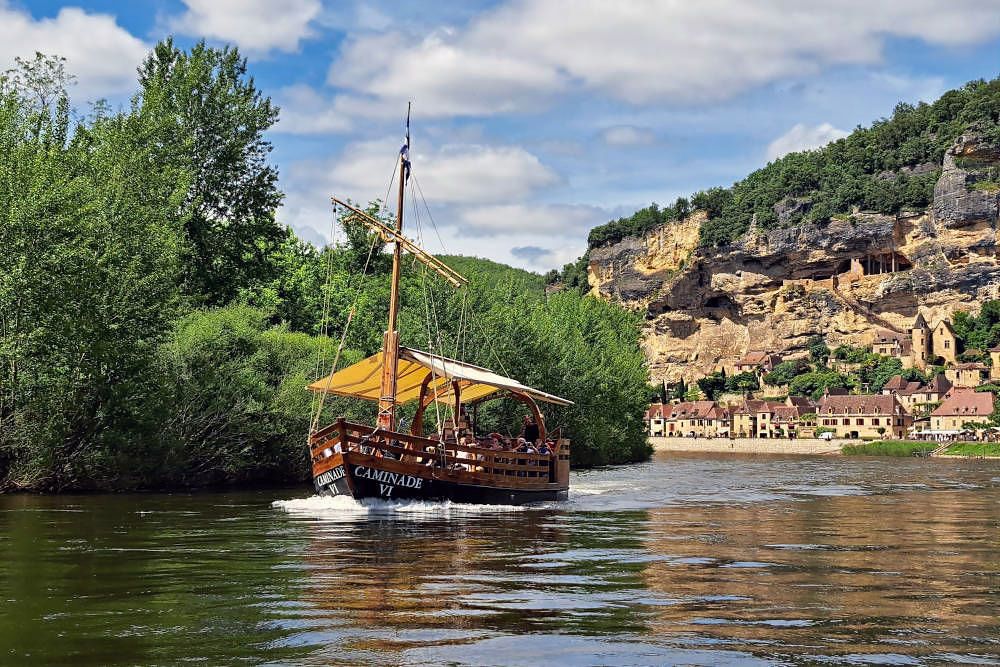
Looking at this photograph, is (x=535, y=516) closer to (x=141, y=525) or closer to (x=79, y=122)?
(x=141, y=525)

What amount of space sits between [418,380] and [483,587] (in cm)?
2169

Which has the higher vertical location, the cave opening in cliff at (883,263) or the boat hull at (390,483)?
the cave opening in cliff at (883,263)

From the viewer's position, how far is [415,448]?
30.1 m

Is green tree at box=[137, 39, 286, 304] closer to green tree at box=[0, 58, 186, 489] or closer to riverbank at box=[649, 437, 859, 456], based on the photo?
green tree at box=[0, 58, 186, 489]

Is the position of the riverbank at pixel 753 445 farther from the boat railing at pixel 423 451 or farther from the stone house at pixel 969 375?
the boat railing at pixel 423 451

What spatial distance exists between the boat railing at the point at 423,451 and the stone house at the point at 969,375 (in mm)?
141326

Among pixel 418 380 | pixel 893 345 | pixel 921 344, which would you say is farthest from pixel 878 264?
pixel 418 380

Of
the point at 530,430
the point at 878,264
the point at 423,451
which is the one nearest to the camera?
the point at 423,451

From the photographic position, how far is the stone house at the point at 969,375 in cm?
15875

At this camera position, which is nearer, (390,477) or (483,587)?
(483,587)

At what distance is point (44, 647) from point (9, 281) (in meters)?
21.5

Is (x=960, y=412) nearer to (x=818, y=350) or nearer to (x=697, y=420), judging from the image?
(x=697, y=420)

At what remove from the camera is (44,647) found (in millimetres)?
10578

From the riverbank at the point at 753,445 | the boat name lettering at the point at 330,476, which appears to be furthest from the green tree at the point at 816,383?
the boat name lettering at the point at 330,476
